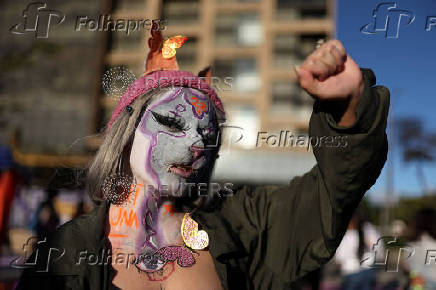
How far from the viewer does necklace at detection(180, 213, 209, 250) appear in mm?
Result: 1612

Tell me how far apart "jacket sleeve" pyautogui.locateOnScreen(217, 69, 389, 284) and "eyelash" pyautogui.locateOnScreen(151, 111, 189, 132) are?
50 centimetres

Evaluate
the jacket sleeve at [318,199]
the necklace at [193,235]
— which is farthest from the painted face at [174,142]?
the jacket sleeve at [318,199]

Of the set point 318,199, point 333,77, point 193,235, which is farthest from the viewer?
point 193,235

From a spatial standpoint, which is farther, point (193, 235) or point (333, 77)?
point (193, 235)

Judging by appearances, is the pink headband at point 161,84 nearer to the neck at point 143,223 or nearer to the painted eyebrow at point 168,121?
the painted eyebrow at point 168,121

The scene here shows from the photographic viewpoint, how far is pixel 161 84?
1.73 metres

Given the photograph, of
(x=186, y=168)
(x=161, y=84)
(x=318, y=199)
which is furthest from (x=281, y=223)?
(x=161, y=84)

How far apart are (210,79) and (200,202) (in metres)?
0.59

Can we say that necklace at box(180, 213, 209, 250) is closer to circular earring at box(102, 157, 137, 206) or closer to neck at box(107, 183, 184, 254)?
neck at box(107, 183, 184, 254)

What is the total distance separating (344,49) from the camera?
104cm

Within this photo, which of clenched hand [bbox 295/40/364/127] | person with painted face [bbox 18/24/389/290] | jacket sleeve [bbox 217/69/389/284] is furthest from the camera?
person with painted face [bbox 18/24/389/290]

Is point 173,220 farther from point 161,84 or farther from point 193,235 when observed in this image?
point 161,84

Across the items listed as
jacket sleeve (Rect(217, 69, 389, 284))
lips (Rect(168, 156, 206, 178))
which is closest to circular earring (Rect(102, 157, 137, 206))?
lips (Rect(168, 156, 206, 178))

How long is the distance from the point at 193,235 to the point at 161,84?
2.11ft
